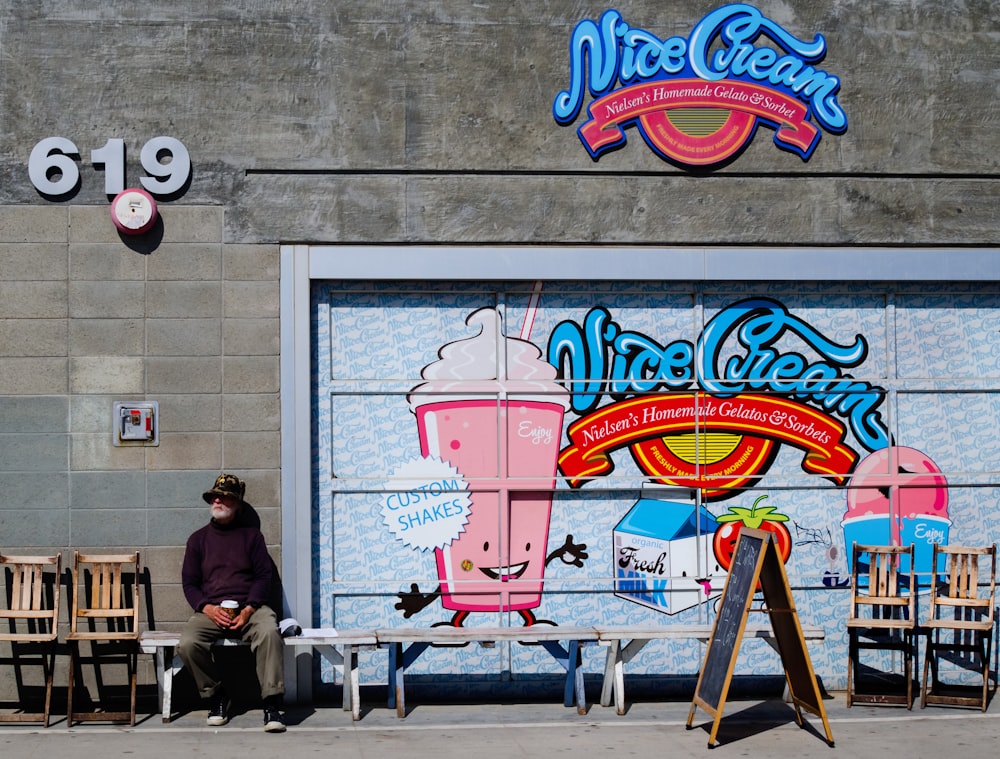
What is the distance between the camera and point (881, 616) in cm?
854

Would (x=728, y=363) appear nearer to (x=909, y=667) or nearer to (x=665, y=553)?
(x=665, y=553)

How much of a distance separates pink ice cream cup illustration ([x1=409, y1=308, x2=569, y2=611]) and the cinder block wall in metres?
1.17

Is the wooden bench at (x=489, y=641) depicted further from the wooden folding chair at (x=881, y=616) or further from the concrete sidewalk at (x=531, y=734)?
the wooden folding chair at (x=881, y=616)

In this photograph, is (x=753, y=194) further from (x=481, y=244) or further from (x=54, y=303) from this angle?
(x=54, y=303)

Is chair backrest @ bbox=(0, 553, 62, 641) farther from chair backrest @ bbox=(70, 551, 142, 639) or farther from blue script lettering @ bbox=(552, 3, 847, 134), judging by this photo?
blue script lettering @ bbox=(552, 3, 847, 134)

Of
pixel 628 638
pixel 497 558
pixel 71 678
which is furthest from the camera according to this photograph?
pixel 497 558

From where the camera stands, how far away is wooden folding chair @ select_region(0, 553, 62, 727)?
7625mm

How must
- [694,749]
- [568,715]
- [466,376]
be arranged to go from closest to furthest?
[694,749]
[568,715]
[466,376]

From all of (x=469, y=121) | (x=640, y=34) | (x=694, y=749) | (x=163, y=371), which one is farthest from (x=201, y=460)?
(x=640, y=34)

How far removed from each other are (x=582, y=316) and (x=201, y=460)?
2.83m

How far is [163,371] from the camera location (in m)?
8.17

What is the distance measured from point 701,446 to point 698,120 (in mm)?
2321

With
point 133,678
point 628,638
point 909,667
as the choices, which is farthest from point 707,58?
point 133,678

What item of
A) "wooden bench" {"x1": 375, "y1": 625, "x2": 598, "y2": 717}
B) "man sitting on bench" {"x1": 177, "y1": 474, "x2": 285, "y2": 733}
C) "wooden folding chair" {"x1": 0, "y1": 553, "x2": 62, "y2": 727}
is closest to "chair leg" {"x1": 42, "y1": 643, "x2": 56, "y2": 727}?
"wooden folding chair" {"x1": 0, "y1": 553, "x2": 62, "y2": 727}
